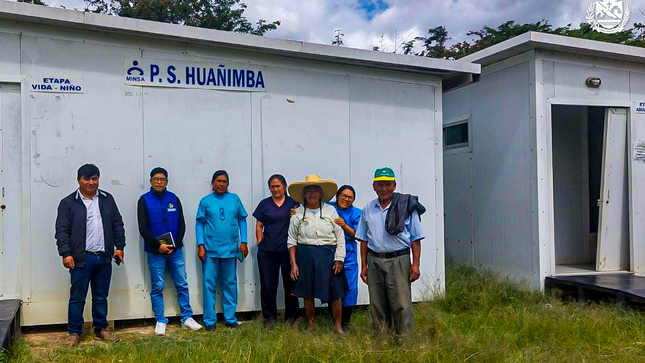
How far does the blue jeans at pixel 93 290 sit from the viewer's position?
5750 millimetres

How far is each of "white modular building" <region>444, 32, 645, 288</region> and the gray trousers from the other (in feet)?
10.8

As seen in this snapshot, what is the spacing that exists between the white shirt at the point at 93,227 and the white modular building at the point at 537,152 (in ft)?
16.3

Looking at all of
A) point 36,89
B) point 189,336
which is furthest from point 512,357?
point 36,89

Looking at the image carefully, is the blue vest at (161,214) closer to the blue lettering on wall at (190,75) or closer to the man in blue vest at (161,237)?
the man in blue vest at (161,237)

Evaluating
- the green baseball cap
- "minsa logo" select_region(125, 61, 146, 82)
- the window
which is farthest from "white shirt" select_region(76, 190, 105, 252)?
the window

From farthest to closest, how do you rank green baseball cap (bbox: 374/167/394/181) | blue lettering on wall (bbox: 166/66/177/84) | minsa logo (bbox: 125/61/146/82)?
blue lettering on wall (bbox: 166/66/177/84), minsa logo (bbox: 125/61/146/82), green baseball cap (bbox: 374/167/394/181)

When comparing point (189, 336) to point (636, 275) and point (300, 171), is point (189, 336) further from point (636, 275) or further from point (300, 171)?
point (636, 275)

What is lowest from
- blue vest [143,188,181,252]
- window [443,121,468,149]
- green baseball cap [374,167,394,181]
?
blue vest [143,188,181,252]

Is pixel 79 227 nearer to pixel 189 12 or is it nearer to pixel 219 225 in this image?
pixel 219 225

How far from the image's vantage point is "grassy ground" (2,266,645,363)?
498 cm

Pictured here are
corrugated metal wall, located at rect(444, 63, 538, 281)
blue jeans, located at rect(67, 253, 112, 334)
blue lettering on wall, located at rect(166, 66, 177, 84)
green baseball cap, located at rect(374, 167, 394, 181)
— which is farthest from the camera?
corrugated metal wall, located at rect(444, 63, 538, 281)

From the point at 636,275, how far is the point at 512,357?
A: 13.8 feet

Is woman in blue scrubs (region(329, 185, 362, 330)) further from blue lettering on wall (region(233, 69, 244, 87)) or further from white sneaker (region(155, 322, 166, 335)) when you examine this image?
white sneaker (region(155, 322, 166, 335))

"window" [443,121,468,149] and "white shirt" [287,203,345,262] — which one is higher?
"window" [443,121,468,149]
